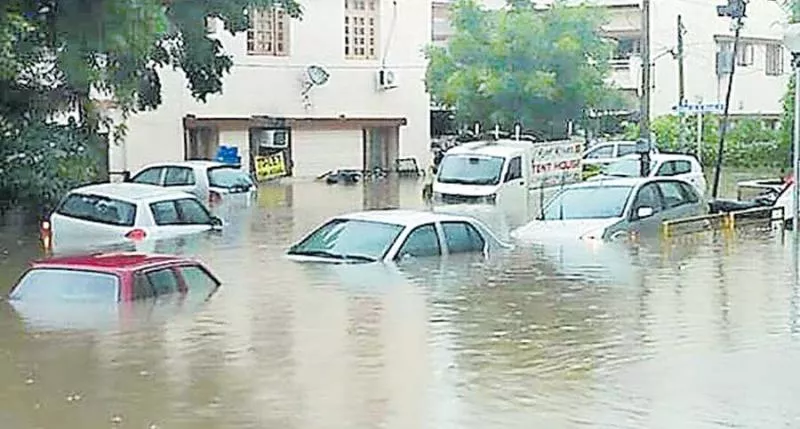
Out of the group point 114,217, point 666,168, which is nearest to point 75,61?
point 114,217

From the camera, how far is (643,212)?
86.3 feet

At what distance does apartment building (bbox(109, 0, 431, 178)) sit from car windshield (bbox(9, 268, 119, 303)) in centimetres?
2904

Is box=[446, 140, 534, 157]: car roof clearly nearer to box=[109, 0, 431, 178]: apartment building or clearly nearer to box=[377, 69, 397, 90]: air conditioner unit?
box=[109, 0, 431, 178]: apartment building

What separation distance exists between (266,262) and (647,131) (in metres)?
17.5

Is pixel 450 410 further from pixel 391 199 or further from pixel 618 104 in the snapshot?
pixel 618 104

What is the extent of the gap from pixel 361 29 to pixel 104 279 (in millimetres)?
38101

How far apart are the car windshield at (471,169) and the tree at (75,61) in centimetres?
790

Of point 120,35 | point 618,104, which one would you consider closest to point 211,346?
point 120,35

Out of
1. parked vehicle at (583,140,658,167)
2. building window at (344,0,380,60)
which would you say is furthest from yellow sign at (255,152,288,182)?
parked vehicle at (583,140,658,167)

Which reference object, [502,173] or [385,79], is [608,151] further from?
[502,173]

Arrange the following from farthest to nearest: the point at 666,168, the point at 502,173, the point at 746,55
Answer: the point at 746,55 → the point at 666,168 → the point at 502,173

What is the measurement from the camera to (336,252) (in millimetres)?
21641

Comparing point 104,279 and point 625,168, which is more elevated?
point 625,168

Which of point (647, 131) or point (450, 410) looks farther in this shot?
point (647, 131)
